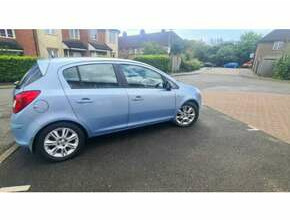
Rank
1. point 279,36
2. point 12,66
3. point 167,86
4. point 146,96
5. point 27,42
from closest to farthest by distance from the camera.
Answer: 1. point 146,96
2. point 167,86
3. point 12,66
4. point 27,42
5. point 279,36

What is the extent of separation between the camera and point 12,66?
36.8 feet

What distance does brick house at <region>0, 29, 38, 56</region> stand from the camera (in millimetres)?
15499

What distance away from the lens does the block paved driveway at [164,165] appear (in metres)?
2.46

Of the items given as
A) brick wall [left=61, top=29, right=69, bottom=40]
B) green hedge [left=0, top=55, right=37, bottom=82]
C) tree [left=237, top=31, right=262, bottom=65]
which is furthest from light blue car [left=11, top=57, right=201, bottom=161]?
tree [left=237, top=31, right=262, bottom=65]

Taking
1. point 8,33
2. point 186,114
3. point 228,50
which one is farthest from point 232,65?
point 186,114

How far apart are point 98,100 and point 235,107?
5.09 m

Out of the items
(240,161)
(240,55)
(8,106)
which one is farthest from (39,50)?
(240,55)

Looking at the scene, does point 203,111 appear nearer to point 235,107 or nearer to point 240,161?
point 235,107

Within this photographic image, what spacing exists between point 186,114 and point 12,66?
11512 mm

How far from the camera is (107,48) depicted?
2527 cm

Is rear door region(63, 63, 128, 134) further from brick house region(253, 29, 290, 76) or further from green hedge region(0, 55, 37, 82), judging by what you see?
brick house region(253, 29, 290, 76)

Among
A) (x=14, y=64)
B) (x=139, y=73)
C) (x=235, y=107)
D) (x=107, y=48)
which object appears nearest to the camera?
(x=139, y=73)

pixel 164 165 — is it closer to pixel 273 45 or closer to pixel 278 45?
pixel 278 45

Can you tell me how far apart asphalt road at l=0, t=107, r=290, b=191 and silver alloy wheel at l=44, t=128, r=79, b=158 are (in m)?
0.17
